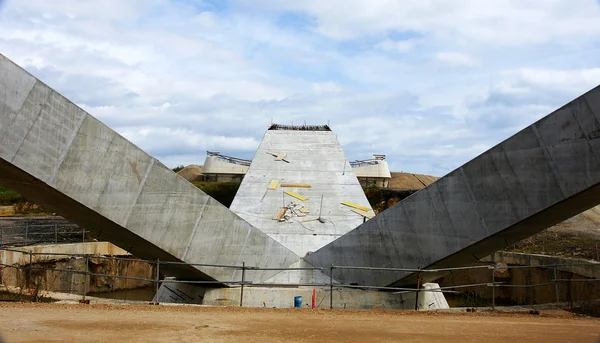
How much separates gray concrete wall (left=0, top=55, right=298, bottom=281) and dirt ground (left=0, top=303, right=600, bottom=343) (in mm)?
1746

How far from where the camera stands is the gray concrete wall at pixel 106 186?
34.3ft

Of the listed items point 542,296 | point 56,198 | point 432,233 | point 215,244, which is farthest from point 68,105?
point 542,296

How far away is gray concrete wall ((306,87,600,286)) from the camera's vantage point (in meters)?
10.2

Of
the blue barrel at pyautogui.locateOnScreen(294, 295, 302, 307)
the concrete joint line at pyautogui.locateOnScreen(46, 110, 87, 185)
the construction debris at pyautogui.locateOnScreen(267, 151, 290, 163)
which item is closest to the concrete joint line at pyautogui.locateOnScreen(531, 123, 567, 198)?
the blue barrel at pyautogui.locateOnScreen(294, 295, 302, 307)

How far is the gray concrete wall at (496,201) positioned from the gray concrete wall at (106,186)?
311cm

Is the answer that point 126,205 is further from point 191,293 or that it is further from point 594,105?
Result: point 594,105

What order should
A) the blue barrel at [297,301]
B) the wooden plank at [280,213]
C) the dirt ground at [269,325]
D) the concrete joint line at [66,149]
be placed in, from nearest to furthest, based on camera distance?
the dirt ground at [269,325] → the concrete joint line at [66,149] → the blue barrel at [297,301] → the wooden plank at [280,213]

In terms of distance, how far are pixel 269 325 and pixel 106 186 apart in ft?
14.2

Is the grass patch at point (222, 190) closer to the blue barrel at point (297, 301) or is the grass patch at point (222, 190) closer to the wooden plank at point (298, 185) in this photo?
the wooden plank at point (298, 185)

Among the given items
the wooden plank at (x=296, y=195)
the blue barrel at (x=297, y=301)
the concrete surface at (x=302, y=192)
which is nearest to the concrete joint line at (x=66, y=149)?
the blue barrel at (x=297, y=301)

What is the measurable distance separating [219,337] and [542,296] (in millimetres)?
14274

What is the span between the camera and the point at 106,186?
1152 cm

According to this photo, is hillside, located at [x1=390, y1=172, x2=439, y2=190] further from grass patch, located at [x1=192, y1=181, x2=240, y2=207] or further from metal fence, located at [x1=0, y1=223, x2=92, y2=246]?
metal fence, located at [x1=0, y1=223, x2=92, y2=246]

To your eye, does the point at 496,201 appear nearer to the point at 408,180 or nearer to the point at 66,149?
the point at 66,149
